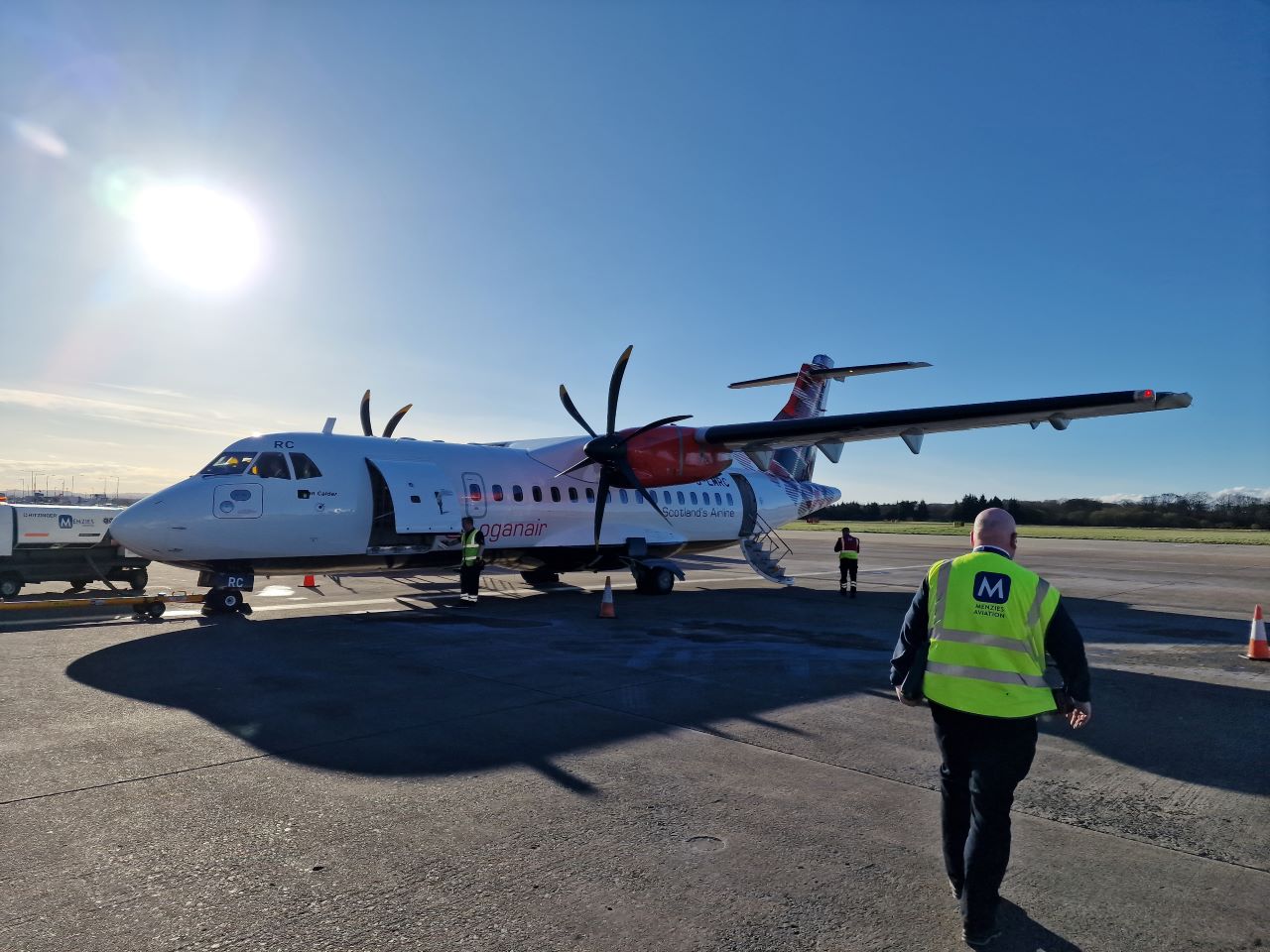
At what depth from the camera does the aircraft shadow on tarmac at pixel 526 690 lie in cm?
607

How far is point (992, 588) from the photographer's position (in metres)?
3.60

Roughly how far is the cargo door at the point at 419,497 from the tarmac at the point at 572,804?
4446 mm

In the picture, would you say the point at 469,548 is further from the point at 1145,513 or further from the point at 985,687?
the point at 1145,513

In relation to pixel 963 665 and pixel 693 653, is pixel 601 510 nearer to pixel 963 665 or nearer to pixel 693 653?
pixel 693 653

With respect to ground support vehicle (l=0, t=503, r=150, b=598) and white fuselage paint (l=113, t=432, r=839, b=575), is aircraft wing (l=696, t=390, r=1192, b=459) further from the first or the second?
ground support vehicle (l=0, t=503, r=150, b=598)

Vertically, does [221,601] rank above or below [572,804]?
above

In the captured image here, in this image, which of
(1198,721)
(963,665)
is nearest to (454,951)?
(963,665)

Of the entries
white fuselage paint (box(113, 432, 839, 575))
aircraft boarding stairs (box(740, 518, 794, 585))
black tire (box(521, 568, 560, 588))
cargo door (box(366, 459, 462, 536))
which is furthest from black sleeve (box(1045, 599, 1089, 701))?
black tire (box(521, 568, 560, 588))

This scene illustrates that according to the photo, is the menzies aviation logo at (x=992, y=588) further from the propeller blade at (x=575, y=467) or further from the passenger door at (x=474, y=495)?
the propeller blade at (x=575, y=467)

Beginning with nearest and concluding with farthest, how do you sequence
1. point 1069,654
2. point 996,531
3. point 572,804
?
point 1069,654 → point 996,531 → point 572,804

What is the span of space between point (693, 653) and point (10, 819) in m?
7.29

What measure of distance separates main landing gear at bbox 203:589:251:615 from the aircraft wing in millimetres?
9340

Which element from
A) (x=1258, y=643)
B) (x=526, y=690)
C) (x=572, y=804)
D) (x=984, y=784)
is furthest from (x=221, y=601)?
(x=1258, y=643)

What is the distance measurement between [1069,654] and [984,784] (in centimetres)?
68
